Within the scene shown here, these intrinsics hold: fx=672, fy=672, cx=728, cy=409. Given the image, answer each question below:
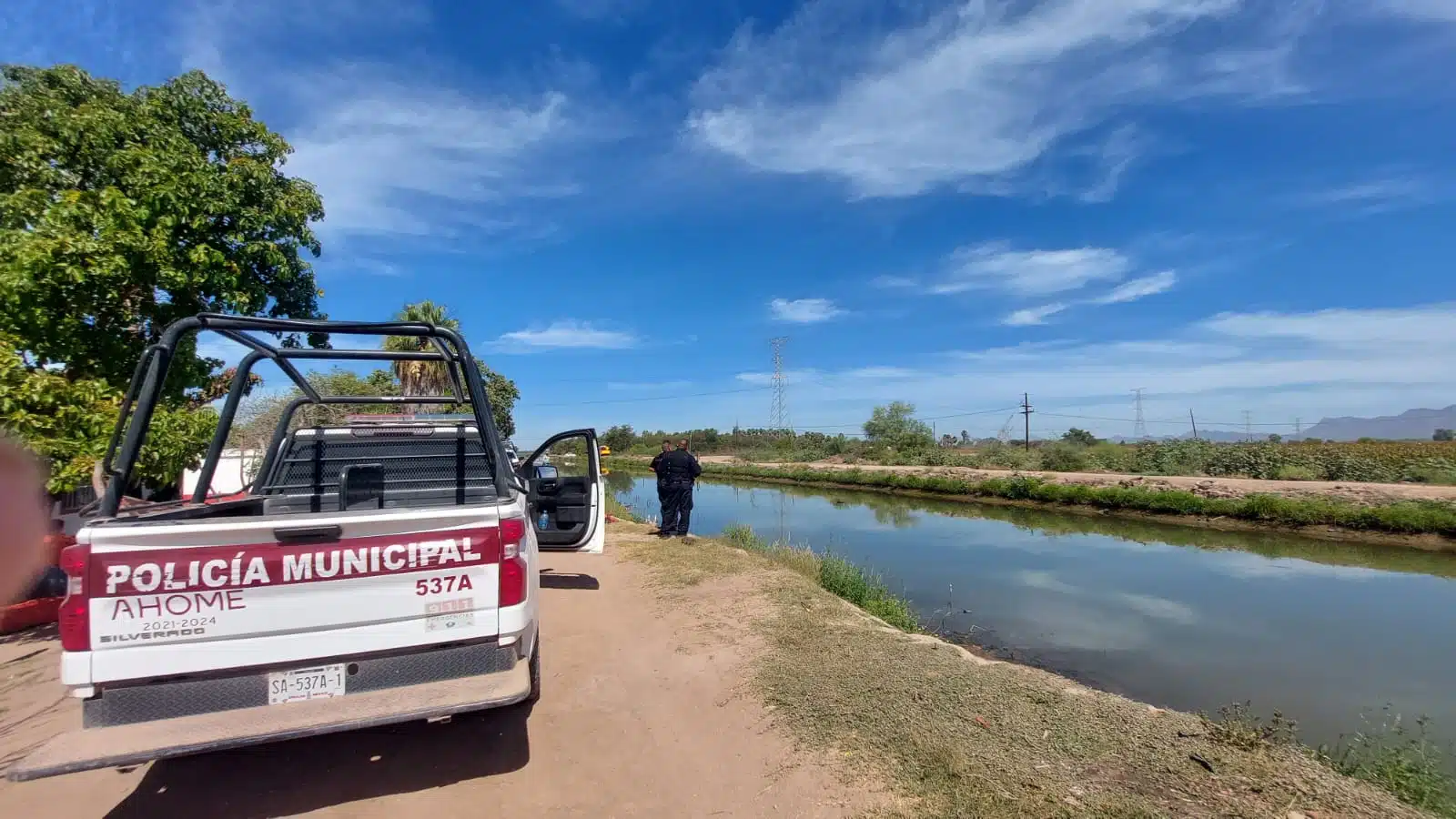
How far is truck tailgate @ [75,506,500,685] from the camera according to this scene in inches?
122

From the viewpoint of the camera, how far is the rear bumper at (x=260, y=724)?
2.87m

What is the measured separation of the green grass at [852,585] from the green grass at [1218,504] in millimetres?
17312

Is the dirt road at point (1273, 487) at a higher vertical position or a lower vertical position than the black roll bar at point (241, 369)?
lower

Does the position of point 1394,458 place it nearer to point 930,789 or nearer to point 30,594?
point 930,789

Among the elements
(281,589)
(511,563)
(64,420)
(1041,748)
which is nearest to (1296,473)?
(1041,748)

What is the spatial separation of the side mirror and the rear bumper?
5.79 ft

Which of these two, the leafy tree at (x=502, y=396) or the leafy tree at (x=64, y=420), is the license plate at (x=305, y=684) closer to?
the leafy tree at (x=64, y=420)

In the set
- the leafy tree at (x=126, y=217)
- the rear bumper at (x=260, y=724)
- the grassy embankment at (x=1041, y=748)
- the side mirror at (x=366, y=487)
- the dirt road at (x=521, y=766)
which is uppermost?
the leafy tree at (x=126, y=217)

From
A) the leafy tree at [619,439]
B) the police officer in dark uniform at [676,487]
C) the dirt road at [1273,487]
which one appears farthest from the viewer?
the leafy tree at [619,439]

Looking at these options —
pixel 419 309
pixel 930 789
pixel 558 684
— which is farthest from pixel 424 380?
pixel 930 789

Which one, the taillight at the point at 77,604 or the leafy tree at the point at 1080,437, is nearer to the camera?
the taillight at the point at 77,604

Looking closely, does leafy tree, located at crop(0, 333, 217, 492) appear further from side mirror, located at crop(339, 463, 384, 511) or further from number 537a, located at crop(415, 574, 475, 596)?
number 537a, located at crop(415, 574, 475, 596)

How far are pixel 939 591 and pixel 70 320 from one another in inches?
480

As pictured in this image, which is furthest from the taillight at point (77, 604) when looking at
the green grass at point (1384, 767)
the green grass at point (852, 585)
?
the green grass at point (852, 585)
